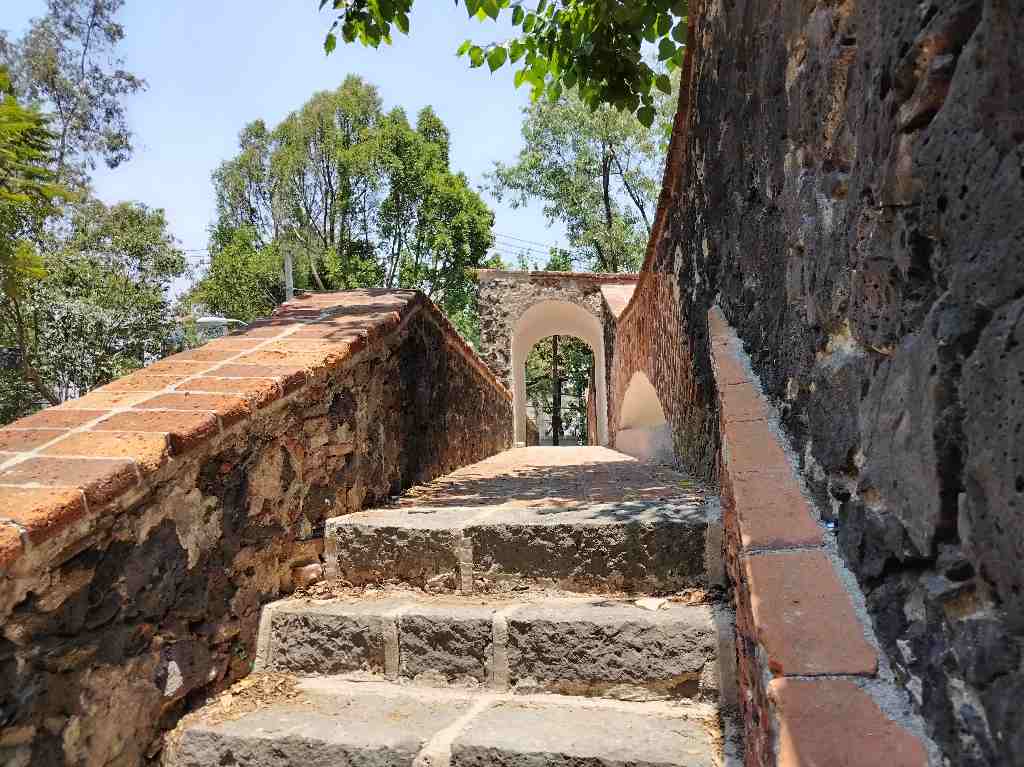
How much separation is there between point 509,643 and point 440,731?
303mm

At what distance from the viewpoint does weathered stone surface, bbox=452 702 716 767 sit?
1.37m

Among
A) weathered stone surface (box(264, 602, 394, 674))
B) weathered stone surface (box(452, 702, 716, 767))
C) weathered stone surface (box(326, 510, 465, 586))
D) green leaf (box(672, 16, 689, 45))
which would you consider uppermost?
green leaf (box(672, 16, 689, 45))

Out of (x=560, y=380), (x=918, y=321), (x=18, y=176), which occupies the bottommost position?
(x=918, y=321)

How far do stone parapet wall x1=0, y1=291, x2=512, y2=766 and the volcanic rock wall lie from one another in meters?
1.52

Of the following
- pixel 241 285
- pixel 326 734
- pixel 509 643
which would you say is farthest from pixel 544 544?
pixel 241 285

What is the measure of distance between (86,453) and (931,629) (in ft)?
5.69

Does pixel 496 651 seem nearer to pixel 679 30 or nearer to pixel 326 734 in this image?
pixel 326 734

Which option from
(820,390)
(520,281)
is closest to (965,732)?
(820,390)

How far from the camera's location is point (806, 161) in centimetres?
136

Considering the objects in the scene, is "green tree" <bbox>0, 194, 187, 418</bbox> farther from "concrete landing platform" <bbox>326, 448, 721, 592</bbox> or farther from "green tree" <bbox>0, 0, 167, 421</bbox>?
"concrete landing platform" <bbox>326, 448, 721, 592</bbox>

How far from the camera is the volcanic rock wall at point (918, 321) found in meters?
0.65

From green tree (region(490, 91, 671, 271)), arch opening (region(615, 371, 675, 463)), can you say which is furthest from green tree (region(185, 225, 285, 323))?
arch opening (region(615, 371, 675, 463))

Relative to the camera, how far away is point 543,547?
80.4 inches

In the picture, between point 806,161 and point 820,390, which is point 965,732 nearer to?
point 820,390
